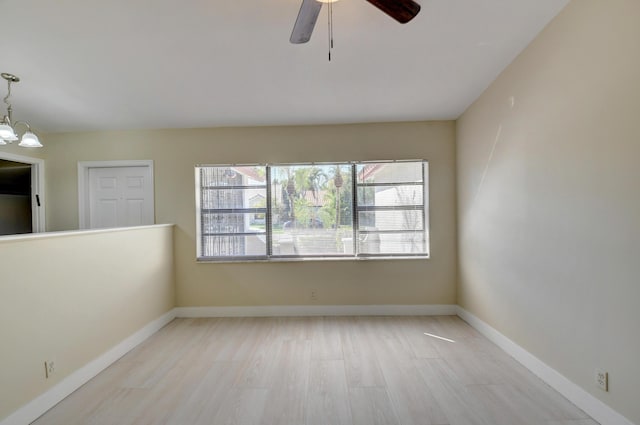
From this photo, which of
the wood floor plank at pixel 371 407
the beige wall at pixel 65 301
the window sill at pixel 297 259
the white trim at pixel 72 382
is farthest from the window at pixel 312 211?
the wood floor plank at pixel 371 407

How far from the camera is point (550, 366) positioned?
Answer: 2.10 meters

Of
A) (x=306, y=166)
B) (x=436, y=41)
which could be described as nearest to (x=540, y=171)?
(x=436, y=41)

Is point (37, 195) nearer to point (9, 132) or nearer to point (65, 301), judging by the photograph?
point (9, 132)

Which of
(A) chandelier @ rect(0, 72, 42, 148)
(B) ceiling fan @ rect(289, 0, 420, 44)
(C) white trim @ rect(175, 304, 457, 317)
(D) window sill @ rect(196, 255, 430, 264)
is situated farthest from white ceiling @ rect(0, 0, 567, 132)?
(C) white trim @ rect(175, 304, 457, 317)

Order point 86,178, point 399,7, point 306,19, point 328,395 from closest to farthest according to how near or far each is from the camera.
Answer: point 399,7 < point 306,19 < point 328,395 < point 86,178

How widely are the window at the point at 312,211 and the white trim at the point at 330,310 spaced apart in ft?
2.04

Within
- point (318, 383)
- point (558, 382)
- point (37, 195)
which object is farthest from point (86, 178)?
point (558, 382)

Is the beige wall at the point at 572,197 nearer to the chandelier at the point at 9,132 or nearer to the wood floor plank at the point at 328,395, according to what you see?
the wood floor plank at the point at 328,395

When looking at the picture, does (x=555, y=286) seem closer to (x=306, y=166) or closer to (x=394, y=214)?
(x=394, y=214)

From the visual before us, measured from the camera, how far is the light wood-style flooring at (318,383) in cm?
182

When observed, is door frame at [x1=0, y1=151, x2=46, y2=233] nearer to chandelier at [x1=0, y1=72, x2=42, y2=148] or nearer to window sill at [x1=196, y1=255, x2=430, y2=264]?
chandelier at [x1=0, y1=72, x2=42, y2=148]

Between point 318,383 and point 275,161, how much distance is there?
2.47 m

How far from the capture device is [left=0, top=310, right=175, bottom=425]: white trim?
176 cm

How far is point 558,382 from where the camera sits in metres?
2.02
